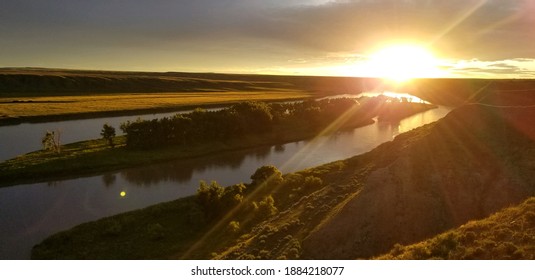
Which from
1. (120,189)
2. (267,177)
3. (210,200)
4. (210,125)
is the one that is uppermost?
(210,125)

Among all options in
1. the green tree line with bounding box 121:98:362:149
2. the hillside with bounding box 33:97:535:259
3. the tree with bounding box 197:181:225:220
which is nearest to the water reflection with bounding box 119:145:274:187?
the green tree line with bounding box 121:98:362:149

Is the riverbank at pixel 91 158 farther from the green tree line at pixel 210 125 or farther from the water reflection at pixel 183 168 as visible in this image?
the water reflection at pixel 183 168

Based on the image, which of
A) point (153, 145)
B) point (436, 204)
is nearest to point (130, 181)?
point (153, 145)

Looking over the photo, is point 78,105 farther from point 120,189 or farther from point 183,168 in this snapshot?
point 120,189

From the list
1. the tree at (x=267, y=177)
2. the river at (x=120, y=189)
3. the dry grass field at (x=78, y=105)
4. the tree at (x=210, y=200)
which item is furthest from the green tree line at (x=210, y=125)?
the dry grass field at (x=78, y=105)

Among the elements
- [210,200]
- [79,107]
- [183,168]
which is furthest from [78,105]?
[210,200]

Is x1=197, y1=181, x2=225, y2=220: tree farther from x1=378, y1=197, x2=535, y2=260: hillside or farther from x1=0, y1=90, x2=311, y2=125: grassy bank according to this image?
x1=0, y1=90, x2=311, y2=125: grassy bank
